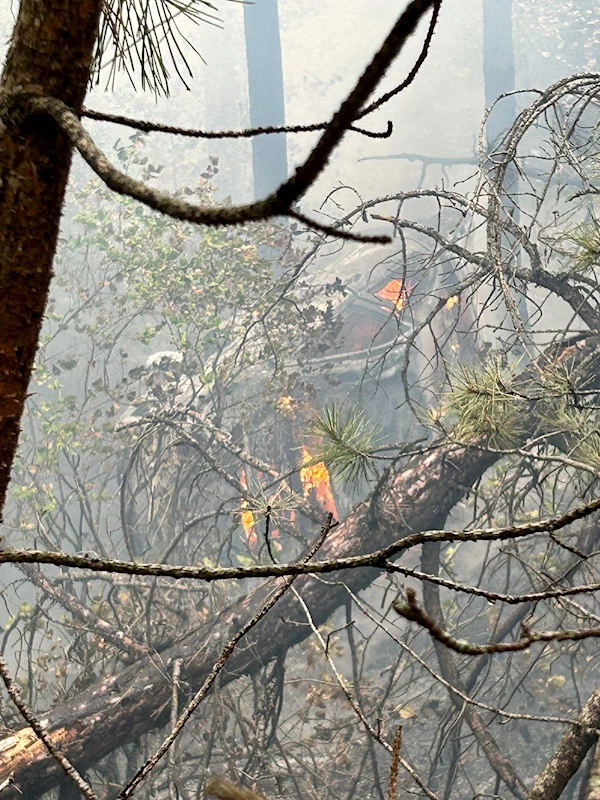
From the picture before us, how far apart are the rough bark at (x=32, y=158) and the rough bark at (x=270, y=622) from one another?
2016 mm

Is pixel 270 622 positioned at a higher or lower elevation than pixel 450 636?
higher

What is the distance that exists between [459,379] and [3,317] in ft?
5.62

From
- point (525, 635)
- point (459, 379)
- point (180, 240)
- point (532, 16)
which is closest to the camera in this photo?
point (525, 635)

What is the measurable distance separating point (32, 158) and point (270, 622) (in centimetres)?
230

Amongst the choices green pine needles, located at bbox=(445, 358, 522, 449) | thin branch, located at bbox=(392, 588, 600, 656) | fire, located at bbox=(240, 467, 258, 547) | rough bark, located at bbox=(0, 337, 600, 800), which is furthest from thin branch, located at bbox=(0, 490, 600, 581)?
fire, located at bbox=(240, 467, 258, 547)

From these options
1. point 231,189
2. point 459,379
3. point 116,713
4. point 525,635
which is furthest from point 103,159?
point 231,189

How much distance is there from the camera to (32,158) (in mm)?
531

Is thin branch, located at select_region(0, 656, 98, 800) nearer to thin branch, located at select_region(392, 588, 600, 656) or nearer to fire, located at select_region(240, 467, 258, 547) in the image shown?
thin branch, located at select_region(392, 588, 600, 656)

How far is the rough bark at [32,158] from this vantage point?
1.73 ft

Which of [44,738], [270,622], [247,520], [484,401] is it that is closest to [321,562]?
[44,738]

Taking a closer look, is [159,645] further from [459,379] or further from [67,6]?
[67,6]

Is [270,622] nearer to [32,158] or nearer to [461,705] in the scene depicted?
[461,705]

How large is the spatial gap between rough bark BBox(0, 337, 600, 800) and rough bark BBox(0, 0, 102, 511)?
2.02 meters

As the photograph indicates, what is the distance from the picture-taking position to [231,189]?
1165cm
